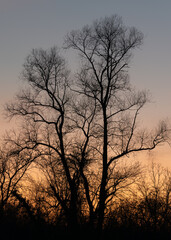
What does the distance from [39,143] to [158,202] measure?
31151 millimetres

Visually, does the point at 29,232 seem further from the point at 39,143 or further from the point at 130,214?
the point at 39,143

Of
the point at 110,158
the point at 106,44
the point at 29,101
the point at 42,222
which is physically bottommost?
the point at 42,222

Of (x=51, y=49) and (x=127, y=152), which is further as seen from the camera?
(x=51, y=49)

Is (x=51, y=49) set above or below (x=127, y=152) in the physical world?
above

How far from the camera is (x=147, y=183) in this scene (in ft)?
155

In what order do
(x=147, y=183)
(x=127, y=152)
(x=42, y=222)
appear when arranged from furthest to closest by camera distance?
(x=147, y=183) < (x=42, y=222) < (x=127, y=152)

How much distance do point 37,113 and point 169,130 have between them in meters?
8.80

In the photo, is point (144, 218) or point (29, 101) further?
point (144, 218)

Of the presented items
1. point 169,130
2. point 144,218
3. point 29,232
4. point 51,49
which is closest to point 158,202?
point 144,218

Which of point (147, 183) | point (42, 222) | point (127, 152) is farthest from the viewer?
point (147, 183)

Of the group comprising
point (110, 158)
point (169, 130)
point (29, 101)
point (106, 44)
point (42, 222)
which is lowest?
point (42, 222)

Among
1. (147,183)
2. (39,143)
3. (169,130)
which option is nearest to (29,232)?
(147,183)

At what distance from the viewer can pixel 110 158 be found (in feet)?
74.5

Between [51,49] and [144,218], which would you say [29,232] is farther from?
[51,49]
